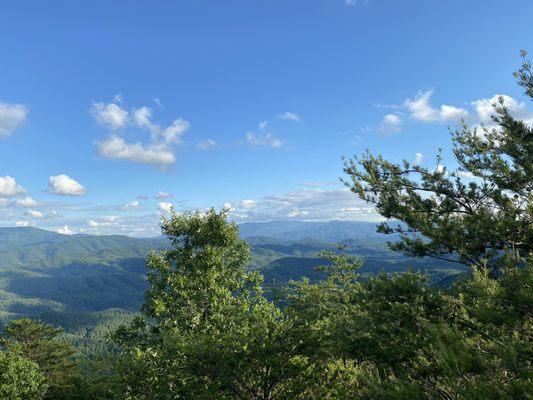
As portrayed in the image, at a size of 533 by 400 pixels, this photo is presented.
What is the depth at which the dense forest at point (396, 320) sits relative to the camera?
27.3 feet

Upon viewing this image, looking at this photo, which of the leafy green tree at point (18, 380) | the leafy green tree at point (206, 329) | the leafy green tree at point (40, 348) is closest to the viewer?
the leafy green tree at point (206, 329)

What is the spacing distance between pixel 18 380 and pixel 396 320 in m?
44.8

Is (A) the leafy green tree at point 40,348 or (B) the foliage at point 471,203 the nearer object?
(B) the foliage at point 471,203

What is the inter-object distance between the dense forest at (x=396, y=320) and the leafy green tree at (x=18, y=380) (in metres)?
24.4

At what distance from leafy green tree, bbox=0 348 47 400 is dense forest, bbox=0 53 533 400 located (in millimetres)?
24413

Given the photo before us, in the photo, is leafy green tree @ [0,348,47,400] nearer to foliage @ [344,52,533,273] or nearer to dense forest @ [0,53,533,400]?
dense forest @ [0,53,533,400]

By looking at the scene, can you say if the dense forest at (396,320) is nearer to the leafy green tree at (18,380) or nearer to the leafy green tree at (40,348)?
the leafy green tree at (18,380)

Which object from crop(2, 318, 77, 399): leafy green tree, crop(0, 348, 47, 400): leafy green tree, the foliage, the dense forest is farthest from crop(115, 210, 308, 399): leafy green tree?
Result: crop(2, 318, 77, 399): leafy green tree

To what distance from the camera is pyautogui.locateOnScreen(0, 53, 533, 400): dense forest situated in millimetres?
8336

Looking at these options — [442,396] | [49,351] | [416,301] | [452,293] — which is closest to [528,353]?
[442,396]

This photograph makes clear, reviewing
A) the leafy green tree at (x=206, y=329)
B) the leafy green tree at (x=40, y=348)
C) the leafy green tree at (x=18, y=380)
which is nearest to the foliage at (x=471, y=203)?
the leafy green tree at (x=206, y=329)

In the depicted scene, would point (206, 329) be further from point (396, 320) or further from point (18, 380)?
point (18, 380)

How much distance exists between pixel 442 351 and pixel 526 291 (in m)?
2.67

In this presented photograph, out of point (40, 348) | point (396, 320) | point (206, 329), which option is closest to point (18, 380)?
point (40, 348)
